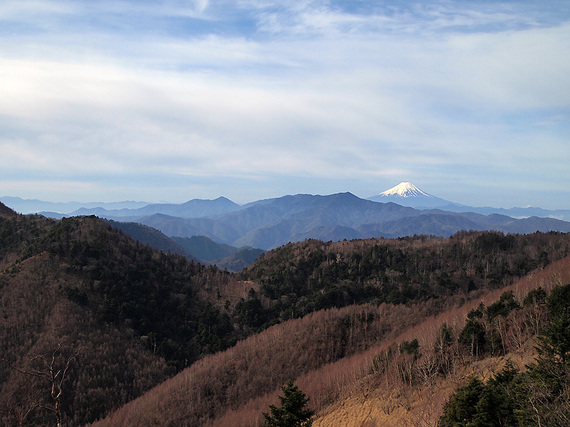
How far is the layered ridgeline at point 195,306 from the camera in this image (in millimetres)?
63375

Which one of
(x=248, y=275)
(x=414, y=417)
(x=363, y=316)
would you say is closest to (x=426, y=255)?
(x=363, y=316)

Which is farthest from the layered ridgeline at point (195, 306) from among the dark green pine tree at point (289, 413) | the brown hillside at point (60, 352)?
the dark green pine tree at point (289, 413)

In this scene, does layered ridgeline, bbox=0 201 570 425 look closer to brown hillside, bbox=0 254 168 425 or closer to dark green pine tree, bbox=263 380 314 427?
brown hillside, bbox=0 254 168 425

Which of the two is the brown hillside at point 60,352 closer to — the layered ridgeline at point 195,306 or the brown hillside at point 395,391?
the layered ridgeline at point 195,306

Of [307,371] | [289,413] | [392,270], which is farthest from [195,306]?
[289,413]

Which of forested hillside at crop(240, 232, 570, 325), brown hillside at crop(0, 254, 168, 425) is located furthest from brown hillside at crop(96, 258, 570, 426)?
forested hillside at crop(240, 232, 570, 325)

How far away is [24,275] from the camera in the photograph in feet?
270

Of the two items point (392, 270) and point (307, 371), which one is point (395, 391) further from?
point (392, 270)

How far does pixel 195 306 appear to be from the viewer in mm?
104812

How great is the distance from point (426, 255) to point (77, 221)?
4531 inches

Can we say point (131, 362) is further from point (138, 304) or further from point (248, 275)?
point (248, 275)

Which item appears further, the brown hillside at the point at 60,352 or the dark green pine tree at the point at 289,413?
the brown hillside at the point at 60,352

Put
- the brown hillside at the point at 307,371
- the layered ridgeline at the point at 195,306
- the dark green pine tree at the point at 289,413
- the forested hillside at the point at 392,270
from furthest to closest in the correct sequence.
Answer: the forested hillside at the point at 392,270 → the layered ridgeline at the point at 195,306 → the brown hillside at the point at 307,371 → the dark green pine tree at the point at 289,413

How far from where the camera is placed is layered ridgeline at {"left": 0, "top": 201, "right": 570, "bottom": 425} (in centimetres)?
6338
